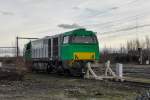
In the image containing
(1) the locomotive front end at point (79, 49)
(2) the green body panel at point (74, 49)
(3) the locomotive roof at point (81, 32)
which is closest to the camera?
(1) the locomotive front end at point (79, 49)

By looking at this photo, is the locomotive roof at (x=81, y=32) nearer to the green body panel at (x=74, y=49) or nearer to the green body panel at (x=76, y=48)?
the green body panel at (x=76, y=48)

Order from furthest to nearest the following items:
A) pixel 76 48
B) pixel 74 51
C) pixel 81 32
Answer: pixel 81 32, pixel 76 48, pixel 74 51

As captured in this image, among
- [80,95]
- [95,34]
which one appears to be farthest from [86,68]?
[80,95]

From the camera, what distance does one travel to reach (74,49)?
34.8 metres

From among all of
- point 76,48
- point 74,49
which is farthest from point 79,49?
point 74,49

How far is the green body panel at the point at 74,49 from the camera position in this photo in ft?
114

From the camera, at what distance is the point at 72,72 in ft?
115

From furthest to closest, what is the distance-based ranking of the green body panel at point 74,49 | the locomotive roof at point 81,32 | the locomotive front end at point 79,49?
the locomotive roof at point 81,32
the green body panel at point 74,49
the locomotive front end at point 79,49

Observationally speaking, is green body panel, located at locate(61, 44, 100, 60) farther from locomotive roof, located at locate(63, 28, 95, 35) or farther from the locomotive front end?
locomotive roof, located at locate(63, 28, 95, 35)

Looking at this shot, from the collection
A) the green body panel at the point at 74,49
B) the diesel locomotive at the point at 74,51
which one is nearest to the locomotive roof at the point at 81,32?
the diesel locomotive at the point at 74,51

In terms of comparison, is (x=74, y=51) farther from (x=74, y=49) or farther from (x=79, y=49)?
(x=79, y=49)

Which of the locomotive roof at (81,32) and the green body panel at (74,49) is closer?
the green body panel at (74,49)

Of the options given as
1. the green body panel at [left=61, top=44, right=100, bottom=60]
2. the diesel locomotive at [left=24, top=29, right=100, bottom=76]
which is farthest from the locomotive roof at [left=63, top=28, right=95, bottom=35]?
the green body panel at [left=61, top=44, right=100, bottom=60]

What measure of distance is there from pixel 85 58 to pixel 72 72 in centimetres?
165
